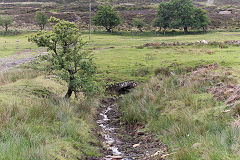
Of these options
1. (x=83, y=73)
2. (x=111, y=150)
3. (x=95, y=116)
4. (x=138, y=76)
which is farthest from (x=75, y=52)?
(x=138, y=76)

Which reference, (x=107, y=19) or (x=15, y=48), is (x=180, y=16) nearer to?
(x=107, y=19)

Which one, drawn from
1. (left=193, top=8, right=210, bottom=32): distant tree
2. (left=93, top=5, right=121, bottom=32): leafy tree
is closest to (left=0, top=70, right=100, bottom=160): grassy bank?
(left=93, top=5, right=121, bottom=32): leafy tree

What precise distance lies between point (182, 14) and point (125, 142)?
82.8m

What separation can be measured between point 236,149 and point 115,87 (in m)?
16.0

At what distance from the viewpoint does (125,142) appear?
11398 millimetres

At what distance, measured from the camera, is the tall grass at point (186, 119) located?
7.03m

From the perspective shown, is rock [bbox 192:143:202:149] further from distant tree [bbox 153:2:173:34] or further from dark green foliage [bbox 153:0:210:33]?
distant tree [bbox 153:2:173:34]

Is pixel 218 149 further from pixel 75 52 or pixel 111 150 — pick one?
pixel 75 52

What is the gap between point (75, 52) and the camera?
14953 millimetres

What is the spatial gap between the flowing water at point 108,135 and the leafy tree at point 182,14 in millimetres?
72902

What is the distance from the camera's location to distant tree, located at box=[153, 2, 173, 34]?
8662 cm

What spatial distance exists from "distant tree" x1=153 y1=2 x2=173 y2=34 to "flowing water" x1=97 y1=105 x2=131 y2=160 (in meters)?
74.1

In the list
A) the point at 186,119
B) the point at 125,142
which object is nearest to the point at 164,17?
the point at 186,119

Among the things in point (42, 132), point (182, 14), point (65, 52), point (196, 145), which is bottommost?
point (42, 132)
